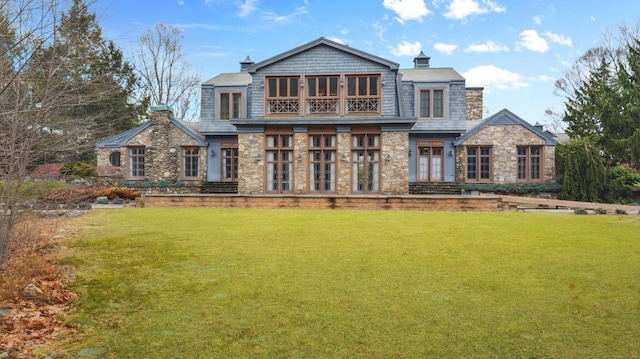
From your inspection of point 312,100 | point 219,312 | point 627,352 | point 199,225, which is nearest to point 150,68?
point 312,100

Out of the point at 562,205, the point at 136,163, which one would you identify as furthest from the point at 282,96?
the point at 562,205

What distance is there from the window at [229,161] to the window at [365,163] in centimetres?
737

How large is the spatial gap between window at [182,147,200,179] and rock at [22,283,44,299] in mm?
17952

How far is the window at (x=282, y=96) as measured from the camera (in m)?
18.2

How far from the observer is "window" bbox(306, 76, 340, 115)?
59.3 feet

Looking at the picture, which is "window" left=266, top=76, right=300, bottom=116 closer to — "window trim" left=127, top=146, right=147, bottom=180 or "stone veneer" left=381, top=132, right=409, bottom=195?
"stone veneer" left=381, top=132, right=409, bottom=195

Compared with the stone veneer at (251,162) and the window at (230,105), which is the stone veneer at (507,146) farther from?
the window at (230,105)

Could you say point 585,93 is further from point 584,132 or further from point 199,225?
point 199,225

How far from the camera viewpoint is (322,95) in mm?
18266

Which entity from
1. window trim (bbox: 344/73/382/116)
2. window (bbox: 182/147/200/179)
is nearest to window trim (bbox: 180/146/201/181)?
window (bbox: 182/147/200/179)

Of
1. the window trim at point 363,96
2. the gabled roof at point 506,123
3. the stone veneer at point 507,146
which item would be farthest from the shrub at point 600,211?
the window trim at point 363,96

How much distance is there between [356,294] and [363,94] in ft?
48.3

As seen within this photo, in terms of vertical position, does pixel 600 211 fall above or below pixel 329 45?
below

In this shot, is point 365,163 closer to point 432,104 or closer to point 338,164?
point 338,164
